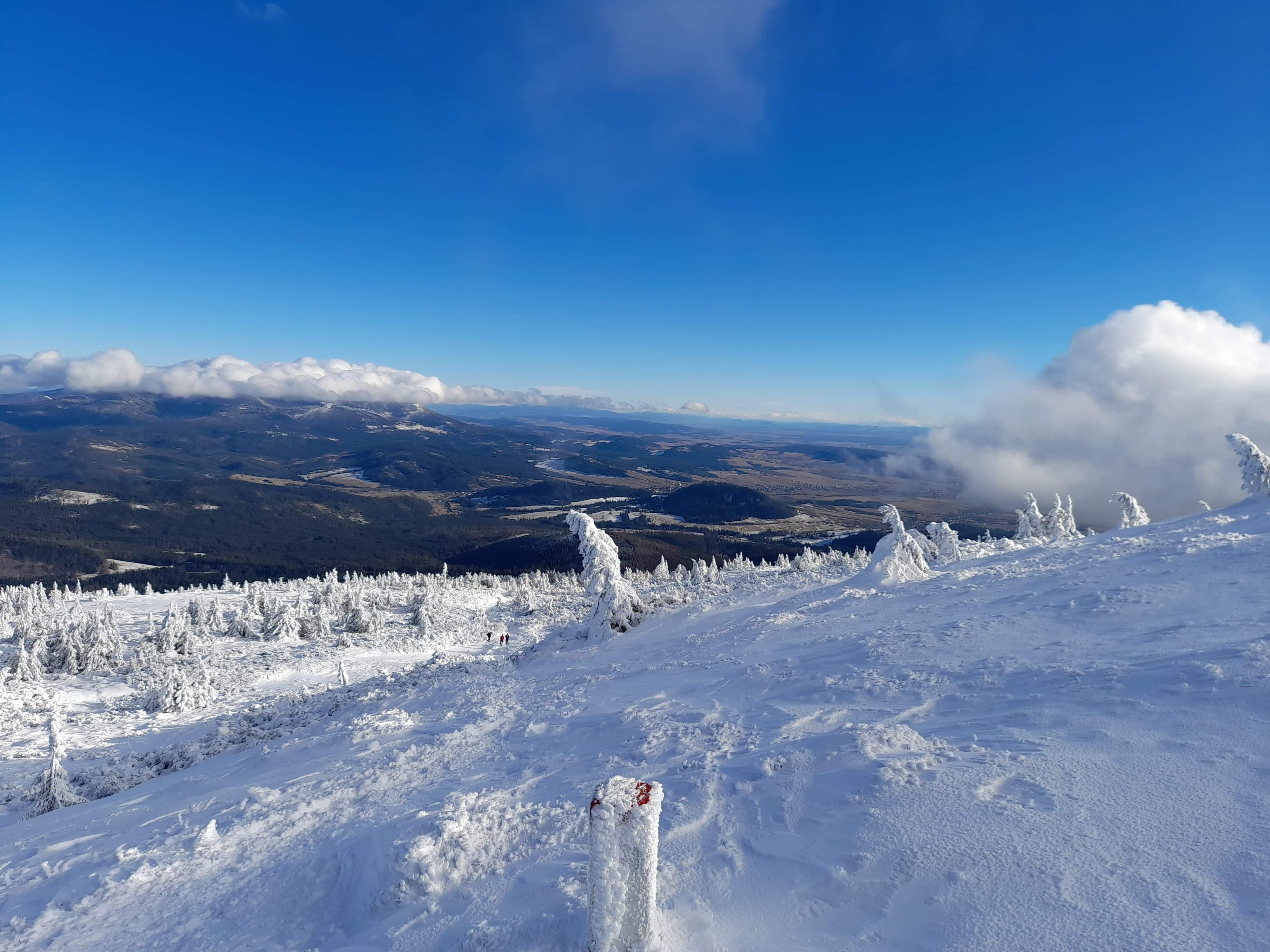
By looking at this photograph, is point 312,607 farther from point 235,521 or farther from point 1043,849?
point 235,521

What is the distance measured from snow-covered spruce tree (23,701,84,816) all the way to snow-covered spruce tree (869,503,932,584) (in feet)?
101

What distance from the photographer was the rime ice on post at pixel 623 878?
4836 mm

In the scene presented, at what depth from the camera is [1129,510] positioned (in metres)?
49.7

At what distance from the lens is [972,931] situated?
4.37 meters

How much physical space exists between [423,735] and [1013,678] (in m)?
12.7

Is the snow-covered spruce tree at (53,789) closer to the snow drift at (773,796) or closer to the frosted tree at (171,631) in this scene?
the snow drift at (773,796)

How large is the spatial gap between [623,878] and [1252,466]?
38039mm

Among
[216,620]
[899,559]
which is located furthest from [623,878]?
[216,620]

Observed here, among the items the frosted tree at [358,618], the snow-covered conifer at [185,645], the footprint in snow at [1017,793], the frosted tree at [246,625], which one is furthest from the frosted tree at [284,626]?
the footprint in snow at [1017,793]

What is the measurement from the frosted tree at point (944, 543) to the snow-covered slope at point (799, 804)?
2491cm

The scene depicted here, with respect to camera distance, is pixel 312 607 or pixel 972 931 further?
pixel 312 607

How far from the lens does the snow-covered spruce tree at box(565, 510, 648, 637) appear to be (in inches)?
1110

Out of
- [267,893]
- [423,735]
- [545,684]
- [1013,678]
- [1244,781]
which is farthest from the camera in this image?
[545,684]

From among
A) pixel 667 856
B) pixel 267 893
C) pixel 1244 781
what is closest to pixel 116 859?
pixel 267 893
